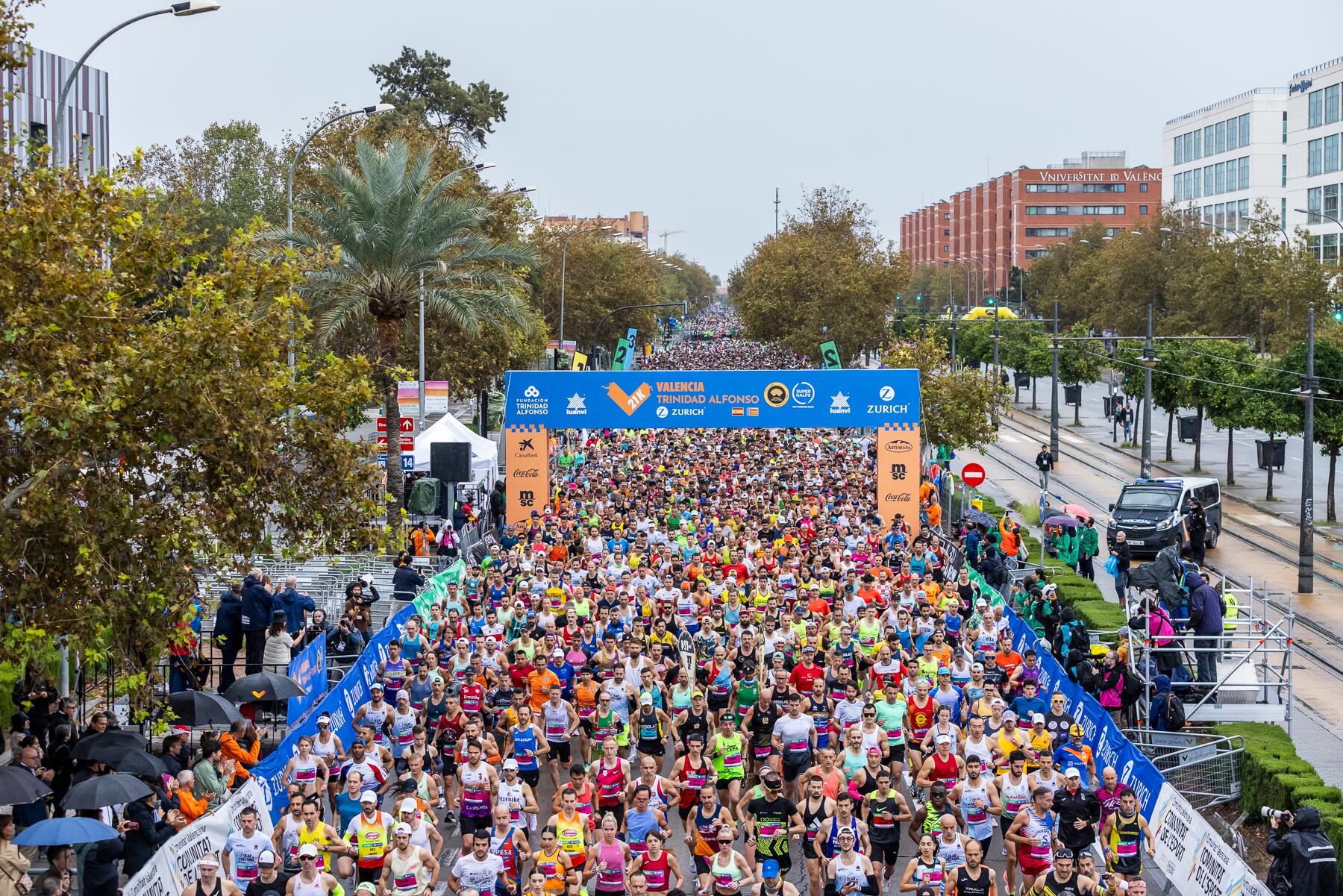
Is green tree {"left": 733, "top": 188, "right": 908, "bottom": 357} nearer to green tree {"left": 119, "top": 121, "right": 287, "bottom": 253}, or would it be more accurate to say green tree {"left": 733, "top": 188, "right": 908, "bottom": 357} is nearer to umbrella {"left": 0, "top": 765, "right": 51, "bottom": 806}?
green tree {"left": 119, "top": 121, "right": 287, "bottom": 253}

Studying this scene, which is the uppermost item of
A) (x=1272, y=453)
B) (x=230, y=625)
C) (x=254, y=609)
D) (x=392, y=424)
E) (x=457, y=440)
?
(x=392, y=424)

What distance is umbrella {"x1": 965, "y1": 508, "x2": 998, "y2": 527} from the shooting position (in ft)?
98.5

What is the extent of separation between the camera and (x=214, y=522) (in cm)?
1341

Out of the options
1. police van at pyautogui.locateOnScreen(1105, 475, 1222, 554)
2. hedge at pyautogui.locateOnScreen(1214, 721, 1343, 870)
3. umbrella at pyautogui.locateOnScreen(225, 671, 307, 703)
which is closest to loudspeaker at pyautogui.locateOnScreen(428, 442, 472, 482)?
police van at pyautogui.locateOnScreen(1105, 475, 1222, 554)

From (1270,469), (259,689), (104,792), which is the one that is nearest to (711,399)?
(1270,469)

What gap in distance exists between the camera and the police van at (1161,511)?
3234 cm

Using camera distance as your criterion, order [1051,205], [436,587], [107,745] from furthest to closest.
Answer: [1051,205] < [436,587] < [107,745]

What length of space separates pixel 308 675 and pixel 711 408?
635 inches

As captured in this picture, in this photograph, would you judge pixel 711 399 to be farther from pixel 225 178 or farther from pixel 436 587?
pixel 225 178

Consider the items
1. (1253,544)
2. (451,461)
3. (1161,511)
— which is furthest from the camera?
(1253,544)

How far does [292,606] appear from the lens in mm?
19688

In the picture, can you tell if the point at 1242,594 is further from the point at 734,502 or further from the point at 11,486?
the point at 11,486

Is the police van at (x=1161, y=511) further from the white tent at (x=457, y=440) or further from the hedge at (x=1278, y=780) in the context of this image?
the hedge at (x=1278, y=780)

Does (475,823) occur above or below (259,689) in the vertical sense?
below
